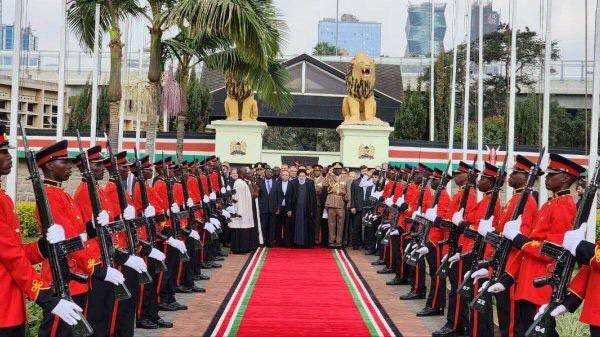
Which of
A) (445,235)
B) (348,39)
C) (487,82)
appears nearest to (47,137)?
(445,235)

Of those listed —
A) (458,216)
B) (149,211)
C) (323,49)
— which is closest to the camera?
(149,211)

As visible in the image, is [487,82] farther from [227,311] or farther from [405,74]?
[227,311]

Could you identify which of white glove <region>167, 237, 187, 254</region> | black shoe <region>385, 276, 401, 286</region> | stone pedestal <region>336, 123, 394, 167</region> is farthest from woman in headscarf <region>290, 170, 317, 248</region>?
white glove <region>167, 237, 187, 254</region>

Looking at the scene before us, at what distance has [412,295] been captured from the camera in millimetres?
12688

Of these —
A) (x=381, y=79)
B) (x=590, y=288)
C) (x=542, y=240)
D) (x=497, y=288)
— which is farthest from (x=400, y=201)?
(x=381, y=79)

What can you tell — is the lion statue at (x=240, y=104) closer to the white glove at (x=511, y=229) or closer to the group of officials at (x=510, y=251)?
the group of officials at (x=510, y=251)

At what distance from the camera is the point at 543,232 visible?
7125mm

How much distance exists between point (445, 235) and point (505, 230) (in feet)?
11.4

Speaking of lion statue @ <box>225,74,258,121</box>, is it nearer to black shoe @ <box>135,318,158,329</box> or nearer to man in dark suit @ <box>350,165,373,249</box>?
man in dark suit @ <box>350,165,373,249</box>

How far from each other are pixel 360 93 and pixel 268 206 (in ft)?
Answer: 23.2

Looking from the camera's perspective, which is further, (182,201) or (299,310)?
(182,201)

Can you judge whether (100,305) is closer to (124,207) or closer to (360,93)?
(124,207)

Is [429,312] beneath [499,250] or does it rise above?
beneath

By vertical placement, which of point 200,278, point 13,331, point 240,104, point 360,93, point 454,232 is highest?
point 360,93
